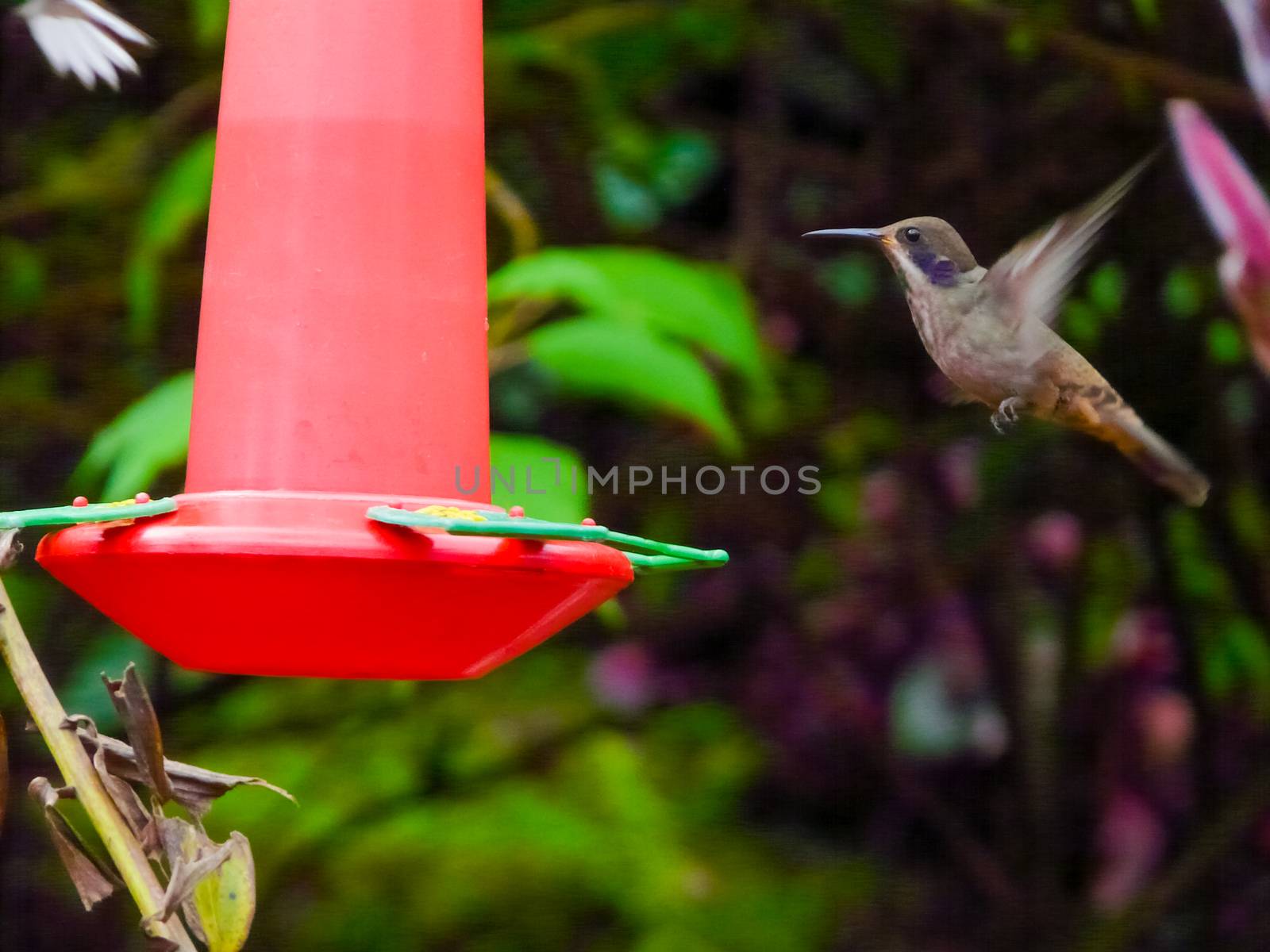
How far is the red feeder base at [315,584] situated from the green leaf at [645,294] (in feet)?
2.32

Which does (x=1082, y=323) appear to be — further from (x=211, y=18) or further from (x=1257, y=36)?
(x=211, y=18)

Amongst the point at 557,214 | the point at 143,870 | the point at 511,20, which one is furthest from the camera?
the point at 557,214

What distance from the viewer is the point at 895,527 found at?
306cm

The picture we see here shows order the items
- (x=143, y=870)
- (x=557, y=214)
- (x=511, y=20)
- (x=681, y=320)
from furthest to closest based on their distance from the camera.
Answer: (x=557, y=214) < (x=511, y=20) < (x=681, y=320) < (x=143, y=870)

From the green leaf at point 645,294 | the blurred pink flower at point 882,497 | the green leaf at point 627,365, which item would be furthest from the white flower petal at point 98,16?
the blurred pink flower at point 882,497

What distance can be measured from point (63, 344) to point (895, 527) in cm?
152

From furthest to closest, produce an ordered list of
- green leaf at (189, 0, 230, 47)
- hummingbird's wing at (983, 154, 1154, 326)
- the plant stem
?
green leaf at (189, 0, 230, 47) → hummingbird's wing at (983, 154, 1154, 326) → the plant stem

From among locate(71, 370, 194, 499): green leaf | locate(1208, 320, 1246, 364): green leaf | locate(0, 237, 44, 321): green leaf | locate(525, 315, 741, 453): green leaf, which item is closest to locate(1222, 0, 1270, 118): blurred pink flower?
locate(1208, 320, 1246, 364): green leaf

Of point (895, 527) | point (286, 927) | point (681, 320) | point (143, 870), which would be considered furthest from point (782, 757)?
point (143, 870)

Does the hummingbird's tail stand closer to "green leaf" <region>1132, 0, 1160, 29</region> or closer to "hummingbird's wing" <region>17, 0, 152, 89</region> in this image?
"green leaf" <region>1132, 0, 1160, 29</region>

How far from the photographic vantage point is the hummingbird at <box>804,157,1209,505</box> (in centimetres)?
183

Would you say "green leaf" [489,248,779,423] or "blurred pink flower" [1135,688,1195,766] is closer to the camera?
"green leaf" [489,248,779,423]

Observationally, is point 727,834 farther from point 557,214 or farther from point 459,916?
point 557,214

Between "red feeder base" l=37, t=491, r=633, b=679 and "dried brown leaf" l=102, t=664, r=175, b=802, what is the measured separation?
19cm
